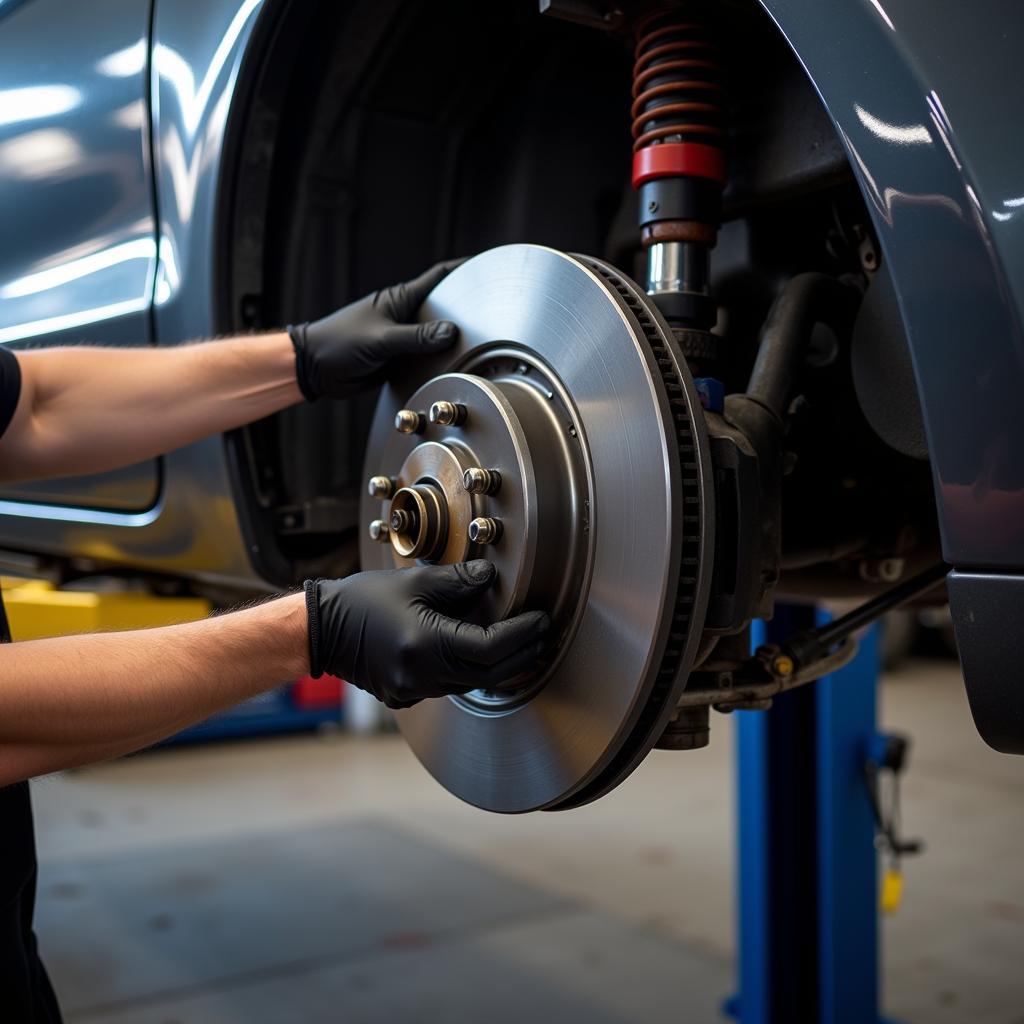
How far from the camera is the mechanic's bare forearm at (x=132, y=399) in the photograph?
996mm

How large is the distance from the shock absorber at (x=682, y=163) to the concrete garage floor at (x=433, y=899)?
53.9 inches

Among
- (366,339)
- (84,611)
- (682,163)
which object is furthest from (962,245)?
(84,611)

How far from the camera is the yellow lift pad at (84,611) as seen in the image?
1.31 meters

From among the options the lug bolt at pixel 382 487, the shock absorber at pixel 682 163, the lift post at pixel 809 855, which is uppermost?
the shock absorber at pixel 682 163

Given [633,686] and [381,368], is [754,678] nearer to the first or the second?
[633,686]

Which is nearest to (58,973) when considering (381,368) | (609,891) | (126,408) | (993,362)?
(609,891)

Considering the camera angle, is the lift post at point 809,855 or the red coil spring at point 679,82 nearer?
the red coil spring at point 679,82

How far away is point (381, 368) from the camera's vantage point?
0.92 meters

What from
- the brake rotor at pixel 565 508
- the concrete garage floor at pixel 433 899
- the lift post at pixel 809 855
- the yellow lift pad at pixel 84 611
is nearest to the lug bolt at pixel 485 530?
the brake rotor at pixel 565 508

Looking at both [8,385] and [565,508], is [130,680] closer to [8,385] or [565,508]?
[565,508]

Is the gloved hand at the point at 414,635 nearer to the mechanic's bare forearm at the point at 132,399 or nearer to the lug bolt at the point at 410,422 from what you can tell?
the lug bolt at the point at 410,422

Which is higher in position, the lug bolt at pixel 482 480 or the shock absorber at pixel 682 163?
the shock absorber at pixel 682 163

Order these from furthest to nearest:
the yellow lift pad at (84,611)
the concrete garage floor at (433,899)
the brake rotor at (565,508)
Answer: the concrete garage floor at (433,899) < the yellow lift pad at (84,611) < the brake rotor at (565,508)

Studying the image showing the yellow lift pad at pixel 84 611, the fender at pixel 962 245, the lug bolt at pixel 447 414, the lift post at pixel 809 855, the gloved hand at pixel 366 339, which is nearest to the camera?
the fender at pixel 962 245
